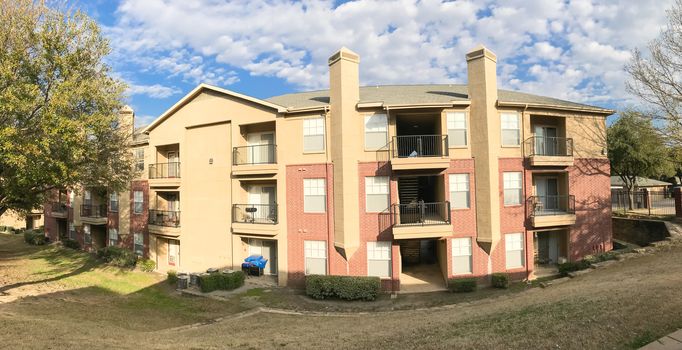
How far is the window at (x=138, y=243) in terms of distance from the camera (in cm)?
2705

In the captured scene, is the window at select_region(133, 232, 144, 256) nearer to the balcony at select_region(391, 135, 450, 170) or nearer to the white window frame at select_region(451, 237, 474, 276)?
the balcony at select_region(391, 135, 450, 170)

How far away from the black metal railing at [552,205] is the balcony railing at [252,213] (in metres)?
14.5

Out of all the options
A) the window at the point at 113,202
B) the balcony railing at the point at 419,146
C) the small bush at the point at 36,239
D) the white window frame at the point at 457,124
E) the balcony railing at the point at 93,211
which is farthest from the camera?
the small bush at the point at 36,239

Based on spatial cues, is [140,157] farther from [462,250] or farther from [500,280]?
[500,280]

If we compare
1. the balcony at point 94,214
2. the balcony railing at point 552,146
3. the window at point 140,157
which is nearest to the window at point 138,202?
the window at point 140,157

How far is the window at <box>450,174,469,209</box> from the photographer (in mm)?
18609

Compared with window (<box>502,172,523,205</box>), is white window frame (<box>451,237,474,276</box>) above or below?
below

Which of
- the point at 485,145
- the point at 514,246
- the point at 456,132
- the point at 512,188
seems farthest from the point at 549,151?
the point at 456,132

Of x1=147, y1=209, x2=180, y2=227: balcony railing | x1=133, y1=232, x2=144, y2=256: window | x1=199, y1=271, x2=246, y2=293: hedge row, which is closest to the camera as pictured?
x1=199, y1=271, x2=246, y2=293: hedge row

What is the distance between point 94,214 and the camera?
31.7 m

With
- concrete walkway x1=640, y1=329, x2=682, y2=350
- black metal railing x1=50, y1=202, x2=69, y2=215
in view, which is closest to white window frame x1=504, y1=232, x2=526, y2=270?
concrete walkway x1=640, y1=329, x2=682, y2=350

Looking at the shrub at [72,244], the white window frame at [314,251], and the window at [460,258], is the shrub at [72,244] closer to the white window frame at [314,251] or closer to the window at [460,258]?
the white window frame at [314,251]

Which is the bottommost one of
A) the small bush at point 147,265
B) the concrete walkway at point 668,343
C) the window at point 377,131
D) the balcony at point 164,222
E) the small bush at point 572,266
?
the small bush at point 147,265

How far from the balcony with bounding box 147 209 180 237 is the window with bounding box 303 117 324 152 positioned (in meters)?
11.4
